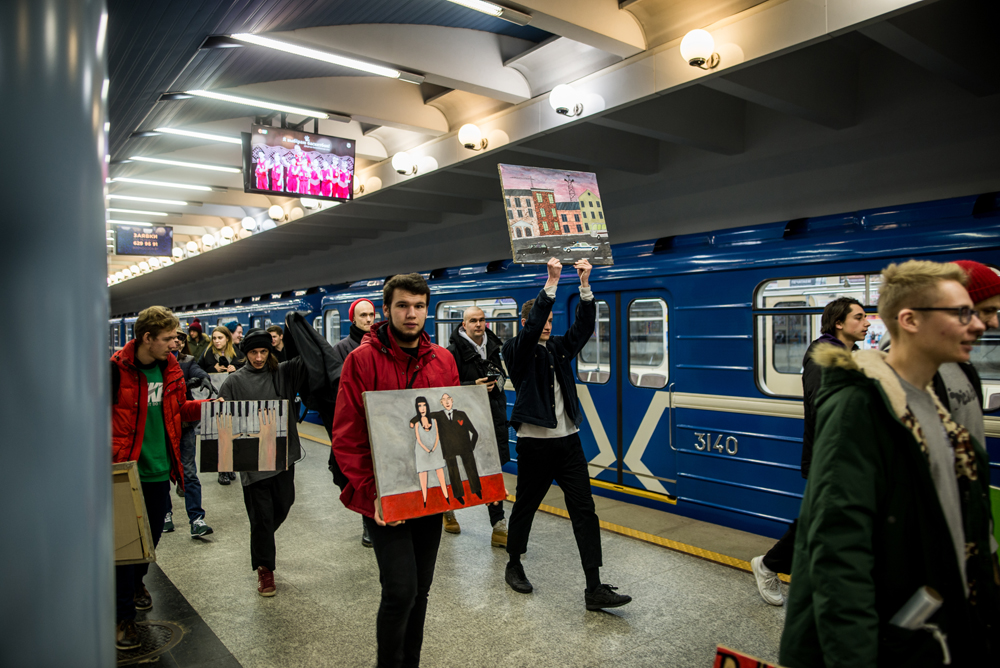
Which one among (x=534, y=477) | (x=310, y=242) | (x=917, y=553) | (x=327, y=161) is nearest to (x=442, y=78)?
(x=327, y=161)

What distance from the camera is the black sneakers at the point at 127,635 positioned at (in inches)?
139

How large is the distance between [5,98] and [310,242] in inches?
554

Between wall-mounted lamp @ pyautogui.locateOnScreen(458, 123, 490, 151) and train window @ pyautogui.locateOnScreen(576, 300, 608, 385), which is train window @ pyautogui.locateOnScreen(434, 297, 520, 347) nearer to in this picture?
train window @ pyautogui.locateOnScreen(576, 300, 608, 385)

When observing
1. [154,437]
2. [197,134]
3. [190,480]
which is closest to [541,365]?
[154,437]

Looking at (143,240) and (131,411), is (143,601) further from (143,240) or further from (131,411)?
(143,240)

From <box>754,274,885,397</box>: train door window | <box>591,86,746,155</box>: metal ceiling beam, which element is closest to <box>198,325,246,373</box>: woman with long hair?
<box>591,86,746,155</box>: metal ceiling beam

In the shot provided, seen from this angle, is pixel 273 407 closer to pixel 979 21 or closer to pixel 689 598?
pixel 689 598

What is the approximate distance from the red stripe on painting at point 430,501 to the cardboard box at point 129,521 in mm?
1404

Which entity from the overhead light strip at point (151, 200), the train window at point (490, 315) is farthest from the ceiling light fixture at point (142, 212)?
the train window at point (490, 315)

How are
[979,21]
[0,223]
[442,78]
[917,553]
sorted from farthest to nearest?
[442,78]
[979,21]
[917,553]
[0,223]

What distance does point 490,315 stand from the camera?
7918 mm

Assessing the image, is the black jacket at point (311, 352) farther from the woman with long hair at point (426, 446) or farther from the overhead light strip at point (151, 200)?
the overhead light strip at point (151, 200)

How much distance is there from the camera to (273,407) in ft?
14.0

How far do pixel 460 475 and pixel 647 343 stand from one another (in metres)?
4.01
